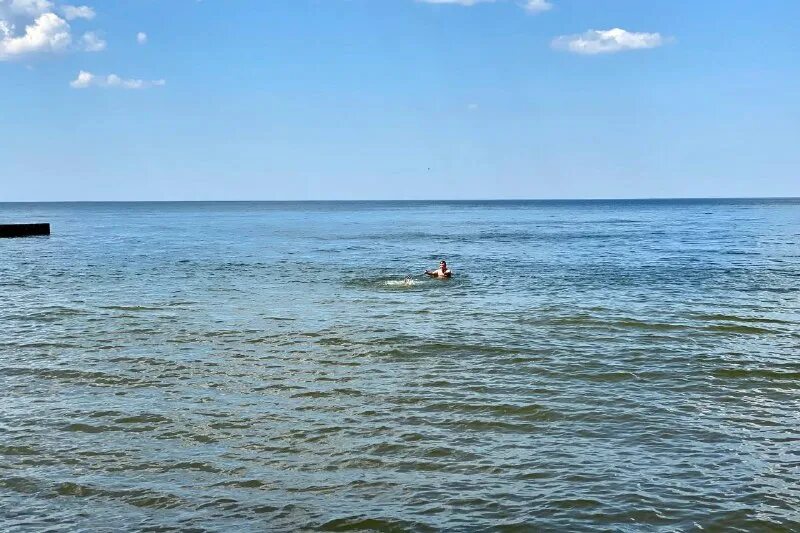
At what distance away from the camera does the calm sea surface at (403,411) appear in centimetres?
1038

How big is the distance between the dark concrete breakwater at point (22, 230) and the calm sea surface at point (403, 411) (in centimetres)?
6189

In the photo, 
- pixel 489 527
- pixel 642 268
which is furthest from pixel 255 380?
pixel 642 268

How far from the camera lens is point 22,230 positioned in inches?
3494

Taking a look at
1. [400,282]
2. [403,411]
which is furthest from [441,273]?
[403,411]

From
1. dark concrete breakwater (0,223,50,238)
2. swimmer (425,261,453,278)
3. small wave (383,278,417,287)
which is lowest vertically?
small wave (383,278,417,287)

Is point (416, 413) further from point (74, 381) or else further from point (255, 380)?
point (74, 381)

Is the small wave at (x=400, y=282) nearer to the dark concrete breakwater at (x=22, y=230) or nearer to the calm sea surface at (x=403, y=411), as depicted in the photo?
the calm sea surface at (x=403, y=411)

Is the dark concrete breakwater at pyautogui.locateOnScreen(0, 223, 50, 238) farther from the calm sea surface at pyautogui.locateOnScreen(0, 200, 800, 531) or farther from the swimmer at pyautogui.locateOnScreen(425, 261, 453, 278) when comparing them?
the swimmer at pyautogui.locateOnScreen(425, 261, 453, 278)

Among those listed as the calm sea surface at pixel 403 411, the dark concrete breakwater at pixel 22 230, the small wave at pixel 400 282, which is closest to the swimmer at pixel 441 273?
the small wave at pixel 400 282

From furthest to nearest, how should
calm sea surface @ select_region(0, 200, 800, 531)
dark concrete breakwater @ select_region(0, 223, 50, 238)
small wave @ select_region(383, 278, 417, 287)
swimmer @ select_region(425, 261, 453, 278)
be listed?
dark concrete breakwater @ select_region(0, 223, 50, 238), swimmer @ select_region(425, 261, 453, 278), small wave @ select_region(383, 278, 417, 287), calm sea surface @ select_region(0, 200, 800, 531)

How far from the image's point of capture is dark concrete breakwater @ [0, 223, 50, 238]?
86688 mm

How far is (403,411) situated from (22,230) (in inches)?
3408

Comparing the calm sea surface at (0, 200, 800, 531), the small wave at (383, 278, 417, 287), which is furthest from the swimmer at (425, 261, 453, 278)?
the calm sea surface at (0, 200, 800, 531)

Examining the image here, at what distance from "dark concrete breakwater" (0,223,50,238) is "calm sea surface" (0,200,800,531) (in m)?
61.9
